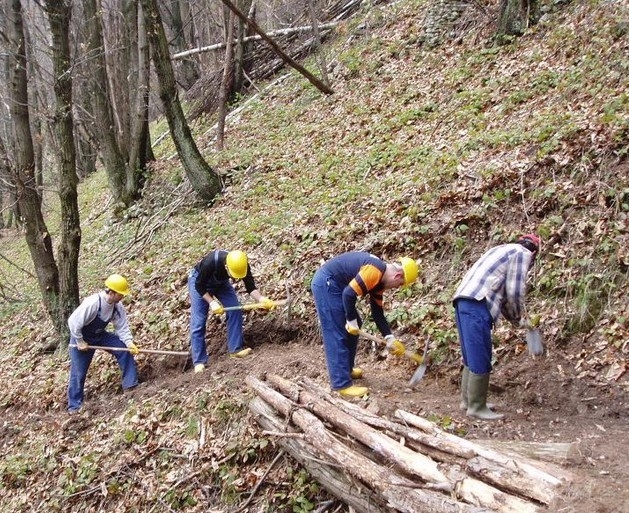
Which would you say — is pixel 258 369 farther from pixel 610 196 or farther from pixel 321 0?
pixel 321 0

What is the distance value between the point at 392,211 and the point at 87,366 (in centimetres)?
485

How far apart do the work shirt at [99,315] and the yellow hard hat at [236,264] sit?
6.42 ft

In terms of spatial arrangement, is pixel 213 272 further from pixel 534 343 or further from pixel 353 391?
pixel 534 343

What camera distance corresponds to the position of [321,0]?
17.9m

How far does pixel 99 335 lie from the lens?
8125 mm

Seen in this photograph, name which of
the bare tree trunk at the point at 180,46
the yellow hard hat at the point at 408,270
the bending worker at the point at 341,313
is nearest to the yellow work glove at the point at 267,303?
the bending worker at the point at 341,313

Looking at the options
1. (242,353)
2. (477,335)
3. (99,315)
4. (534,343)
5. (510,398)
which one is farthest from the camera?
(99,315)

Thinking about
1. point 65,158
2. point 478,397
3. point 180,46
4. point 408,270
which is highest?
point 180,46

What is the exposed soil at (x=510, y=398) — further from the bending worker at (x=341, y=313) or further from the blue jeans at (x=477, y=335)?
the blue jeans at (x=477, y=335)

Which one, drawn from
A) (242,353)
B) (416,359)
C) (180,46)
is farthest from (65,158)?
(180,46)

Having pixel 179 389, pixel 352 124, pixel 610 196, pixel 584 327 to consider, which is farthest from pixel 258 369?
pixel 352 124

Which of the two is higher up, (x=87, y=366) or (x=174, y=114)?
(x=174, y=114)

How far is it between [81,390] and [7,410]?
171cm

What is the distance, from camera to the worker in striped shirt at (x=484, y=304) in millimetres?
4926
